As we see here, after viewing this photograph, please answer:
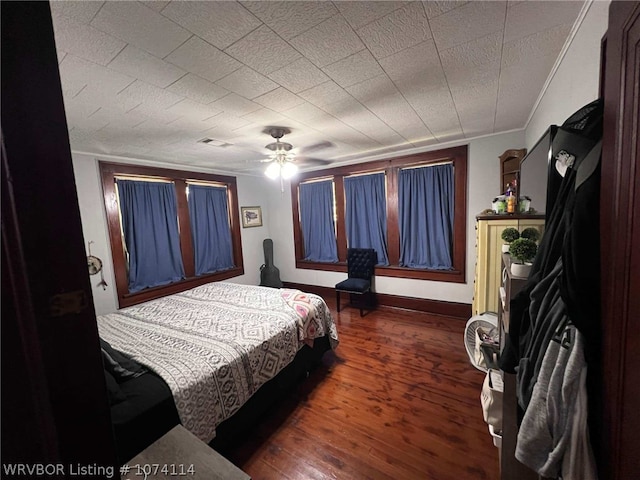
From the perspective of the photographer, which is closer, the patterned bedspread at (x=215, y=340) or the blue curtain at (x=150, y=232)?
the patterned bedspread at (x=215, y=340)

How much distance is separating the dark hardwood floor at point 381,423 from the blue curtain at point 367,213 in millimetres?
1815

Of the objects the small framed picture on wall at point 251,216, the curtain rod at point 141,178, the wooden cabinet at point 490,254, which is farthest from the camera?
the small framed picture on wall at point 251,216

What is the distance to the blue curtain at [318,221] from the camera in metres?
4.79

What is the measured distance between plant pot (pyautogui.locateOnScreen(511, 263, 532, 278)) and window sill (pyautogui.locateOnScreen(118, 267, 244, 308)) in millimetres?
4184

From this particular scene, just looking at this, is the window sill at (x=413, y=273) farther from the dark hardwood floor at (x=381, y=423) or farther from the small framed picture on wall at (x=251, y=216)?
the small framed picture on wall at (x=251, y=216)

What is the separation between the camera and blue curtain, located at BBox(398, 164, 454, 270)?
3.70 meters

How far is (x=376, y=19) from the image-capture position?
48.8 inches

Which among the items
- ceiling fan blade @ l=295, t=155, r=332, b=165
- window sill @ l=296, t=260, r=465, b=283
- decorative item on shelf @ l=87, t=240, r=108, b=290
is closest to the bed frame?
decorative item on shelf @ l=87, t=240, r=108, b=290

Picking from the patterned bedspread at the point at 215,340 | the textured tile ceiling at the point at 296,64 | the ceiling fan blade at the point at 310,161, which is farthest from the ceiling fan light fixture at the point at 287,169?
the patterned bedspread at the point at 215,340

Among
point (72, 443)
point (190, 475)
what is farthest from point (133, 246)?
point (72, 443)

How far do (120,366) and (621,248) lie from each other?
2372mm

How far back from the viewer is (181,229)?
4047 mm

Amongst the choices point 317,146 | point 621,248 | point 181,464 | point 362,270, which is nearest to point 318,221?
point 362,270

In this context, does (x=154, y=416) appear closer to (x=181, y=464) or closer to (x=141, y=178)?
(x=181, y=464)
